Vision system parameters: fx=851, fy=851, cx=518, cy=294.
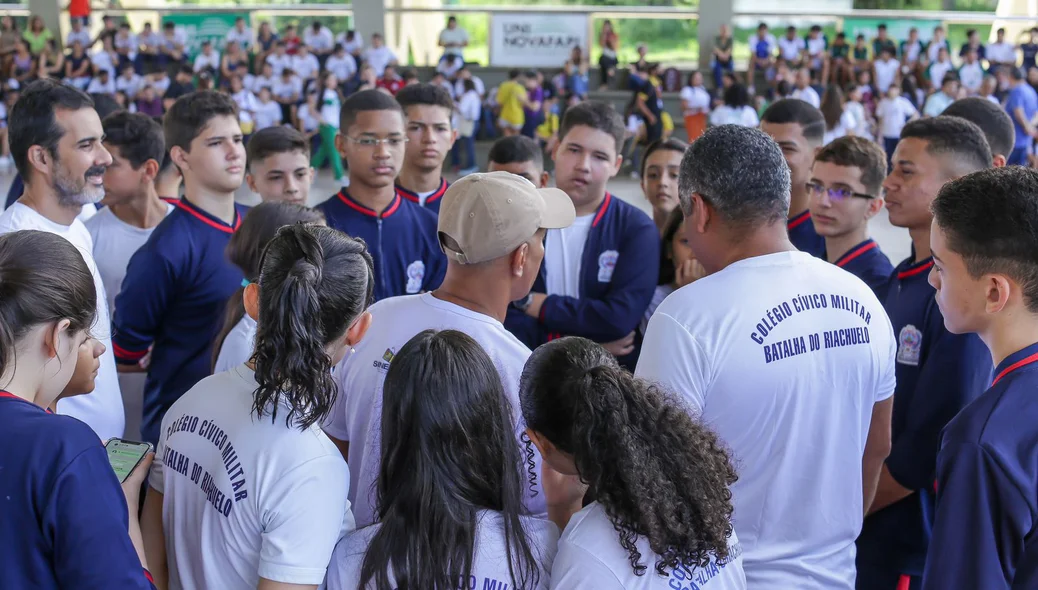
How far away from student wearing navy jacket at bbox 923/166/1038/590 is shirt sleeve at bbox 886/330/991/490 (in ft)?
2.28

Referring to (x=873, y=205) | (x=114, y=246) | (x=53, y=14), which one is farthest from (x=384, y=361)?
(x=53, y=14)

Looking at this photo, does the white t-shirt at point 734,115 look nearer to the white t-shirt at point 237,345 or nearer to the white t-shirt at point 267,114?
the white t-shirt at point 267,114

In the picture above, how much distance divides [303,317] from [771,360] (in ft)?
3.21

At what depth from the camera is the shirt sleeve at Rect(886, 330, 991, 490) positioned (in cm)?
230

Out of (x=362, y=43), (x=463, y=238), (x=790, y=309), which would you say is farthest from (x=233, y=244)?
(x=362, y=43)

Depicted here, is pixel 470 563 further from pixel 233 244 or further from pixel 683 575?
pixel 233 244

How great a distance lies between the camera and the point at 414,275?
11.2ft

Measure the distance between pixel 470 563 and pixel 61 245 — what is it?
97 centimetres

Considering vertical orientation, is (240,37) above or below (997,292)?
above

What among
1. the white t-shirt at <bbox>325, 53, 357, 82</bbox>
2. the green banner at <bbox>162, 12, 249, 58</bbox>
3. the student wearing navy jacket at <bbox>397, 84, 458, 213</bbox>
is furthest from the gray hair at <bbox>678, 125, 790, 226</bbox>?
the green banner at <bbox>162, 12, 249, 58</bbox>

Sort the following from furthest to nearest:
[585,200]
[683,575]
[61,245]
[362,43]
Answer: [362,43] < [585,200] < [61,245] < [683,575]

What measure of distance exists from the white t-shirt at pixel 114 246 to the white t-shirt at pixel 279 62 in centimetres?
1344

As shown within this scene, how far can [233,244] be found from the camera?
8.33ft

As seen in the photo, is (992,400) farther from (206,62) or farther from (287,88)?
(206,62)
